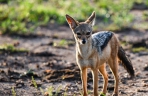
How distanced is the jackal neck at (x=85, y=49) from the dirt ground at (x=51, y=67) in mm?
765

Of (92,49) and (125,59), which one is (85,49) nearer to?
(92,49)

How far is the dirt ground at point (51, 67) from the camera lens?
907cm

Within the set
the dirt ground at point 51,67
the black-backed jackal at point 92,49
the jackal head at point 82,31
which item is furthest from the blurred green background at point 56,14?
the jackal head at point 82,31

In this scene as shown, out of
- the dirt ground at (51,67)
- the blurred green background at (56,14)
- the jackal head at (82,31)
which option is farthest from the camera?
the blurred green background at (56,14)

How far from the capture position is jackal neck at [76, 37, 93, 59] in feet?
26.4

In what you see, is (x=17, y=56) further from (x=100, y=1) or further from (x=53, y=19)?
(x=100, y=1)

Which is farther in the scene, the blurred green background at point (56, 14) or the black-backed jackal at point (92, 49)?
the blurred green background at point (56, 14)

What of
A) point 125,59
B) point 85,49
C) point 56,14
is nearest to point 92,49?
point 85,49

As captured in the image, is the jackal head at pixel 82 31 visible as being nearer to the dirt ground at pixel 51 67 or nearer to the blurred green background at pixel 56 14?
the dirt ground at pixel 51 67

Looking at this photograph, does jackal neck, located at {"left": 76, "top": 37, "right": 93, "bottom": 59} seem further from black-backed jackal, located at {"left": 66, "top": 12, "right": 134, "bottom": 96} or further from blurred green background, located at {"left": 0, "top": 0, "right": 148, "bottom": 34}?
blurred green background, located at {"left": 0, "top": 0, "right": 148, "bottom": 34}

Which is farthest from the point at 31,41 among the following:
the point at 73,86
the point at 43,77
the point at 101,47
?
the point at 101,47

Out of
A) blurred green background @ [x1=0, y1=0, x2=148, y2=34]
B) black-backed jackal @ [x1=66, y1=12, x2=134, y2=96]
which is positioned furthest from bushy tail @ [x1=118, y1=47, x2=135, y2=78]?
blurred green background @ [x1=0, y1=0, x2=148, y2=34]

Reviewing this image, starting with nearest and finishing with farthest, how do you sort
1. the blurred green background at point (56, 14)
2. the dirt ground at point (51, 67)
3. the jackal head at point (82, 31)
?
the jackal head at point (82, 31) → the dirt ground at point (51, 67) → the blurred green background at point (56, 14)

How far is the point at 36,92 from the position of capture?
8.87 metres
